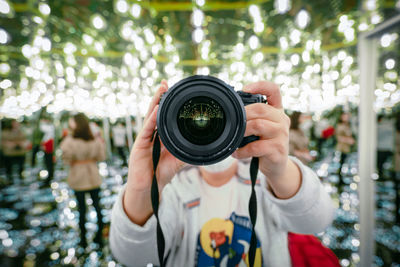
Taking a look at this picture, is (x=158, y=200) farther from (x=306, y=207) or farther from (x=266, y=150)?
(x=306, y=207)

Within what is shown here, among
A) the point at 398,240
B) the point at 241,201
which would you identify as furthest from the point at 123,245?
the point at 398,240

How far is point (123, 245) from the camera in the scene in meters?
0.72

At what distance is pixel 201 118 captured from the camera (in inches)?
26.0

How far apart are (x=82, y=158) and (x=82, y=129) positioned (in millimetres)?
297

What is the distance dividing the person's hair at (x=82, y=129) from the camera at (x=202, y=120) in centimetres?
191

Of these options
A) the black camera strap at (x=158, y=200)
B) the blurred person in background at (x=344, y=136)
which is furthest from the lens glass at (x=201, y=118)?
the blurred person in background at (x=344, y=136)

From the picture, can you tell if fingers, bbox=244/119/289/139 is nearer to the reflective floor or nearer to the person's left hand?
the person's left hand

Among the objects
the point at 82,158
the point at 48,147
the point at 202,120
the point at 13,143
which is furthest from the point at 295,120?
the point at 13,143

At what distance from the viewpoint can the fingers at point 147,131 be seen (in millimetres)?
657

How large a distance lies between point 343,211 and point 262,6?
291 centimetres

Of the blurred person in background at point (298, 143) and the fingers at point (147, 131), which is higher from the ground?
the fingers at point (147, 131)

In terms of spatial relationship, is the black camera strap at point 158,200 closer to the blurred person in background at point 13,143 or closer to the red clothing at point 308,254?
the red clothing at point 308,254

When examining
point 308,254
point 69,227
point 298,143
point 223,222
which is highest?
point 298,143

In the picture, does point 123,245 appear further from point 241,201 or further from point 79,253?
point 79,253
